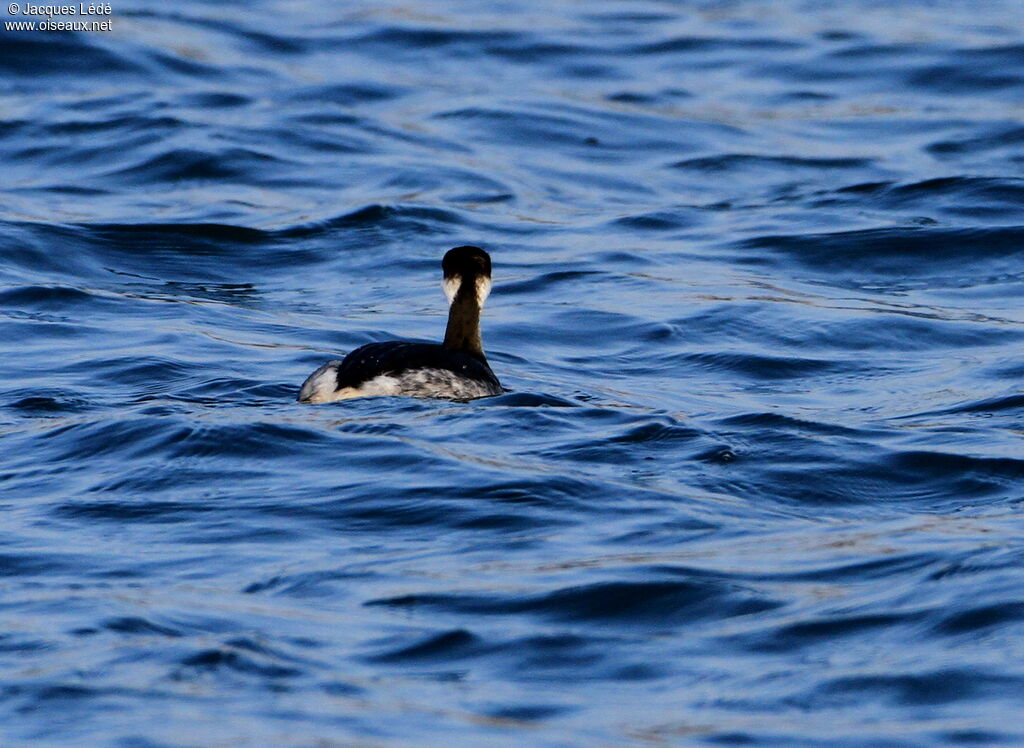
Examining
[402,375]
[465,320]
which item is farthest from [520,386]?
[402,375]

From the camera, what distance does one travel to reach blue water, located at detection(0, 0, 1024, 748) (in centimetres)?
600

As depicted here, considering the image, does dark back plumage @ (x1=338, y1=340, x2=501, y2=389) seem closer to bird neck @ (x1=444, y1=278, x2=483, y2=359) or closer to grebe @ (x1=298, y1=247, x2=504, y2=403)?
grebe @ (x1=298, y1=247, x2=504, y2=403)

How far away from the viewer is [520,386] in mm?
10836

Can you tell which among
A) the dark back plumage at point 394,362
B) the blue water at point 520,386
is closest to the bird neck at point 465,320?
the blue water at point 520,386

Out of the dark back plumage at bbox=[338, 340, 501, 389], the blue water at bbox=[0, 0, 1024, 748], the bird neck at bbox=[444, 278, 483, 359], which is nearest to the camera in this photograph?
the blue water at bbox=[0, 0, 1024, 748]

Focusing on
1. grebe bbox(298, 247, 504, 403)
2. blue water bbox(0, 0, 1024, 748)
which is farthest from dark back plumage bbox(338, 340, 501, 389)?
blue water bbox(0, 0, 1024, 748)

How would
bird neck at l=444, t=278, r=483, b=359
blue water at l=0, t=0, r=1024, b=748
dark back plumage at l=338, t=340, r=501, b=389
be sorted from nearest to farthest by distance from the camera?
blue water at l=0, t=0, r=1024, b=748 < dark back plumage at l=338, t=340, r=501, b=389 < bird neck at l=444, t=278, r=483, b=359

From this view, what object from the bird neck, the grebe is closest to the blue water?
the grebe

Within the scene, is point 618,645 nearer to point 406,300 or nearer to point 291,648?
point 291,648

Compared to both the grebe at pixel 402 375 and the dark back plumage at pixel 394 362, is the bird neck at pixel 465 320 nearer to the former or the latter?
the grebe at pixel 402 375

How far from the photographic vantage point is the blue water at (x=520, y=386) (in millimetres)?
6000

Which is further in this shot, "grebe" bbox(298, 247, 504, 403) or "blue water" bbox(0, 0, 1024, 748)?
"grebe" bbox(298, 247, 504, 403)

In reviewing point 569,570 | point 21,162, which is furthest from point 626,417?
point 21,162

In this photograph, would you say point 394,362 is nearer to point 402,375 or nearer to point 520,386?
point 402,375
